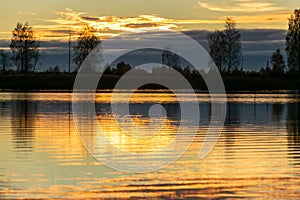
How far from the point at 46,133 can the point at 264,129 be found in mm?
9459

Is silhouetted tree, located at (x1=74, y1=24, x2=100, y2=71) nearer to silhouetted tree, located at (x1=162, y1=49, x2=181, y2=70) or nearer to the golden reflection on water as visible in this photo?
silhouetted tree, located at (x1=162, y1=49, x2=181, y2=70)

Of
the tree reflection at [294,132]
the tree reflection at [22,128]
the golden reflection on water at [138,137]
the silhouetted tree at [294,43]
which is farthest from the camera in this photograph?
the silhouetted tree at [294,43]

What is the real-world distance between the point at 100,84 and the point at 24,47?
29145 millimetres

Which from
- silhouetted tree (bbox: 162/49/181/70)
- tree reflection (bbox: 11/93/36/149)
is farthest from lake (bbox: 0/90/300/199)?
silhouetted tree (bbox: 162/49/181/70)

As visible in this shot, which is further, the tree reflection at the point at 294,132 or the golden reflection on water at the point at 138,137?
the golden reflection on water at the point at 138,137

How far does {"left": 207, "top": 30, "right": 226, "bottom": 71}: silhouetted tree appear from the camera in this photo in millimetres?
128000

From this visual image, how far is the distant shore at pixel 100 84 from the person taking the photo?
103m

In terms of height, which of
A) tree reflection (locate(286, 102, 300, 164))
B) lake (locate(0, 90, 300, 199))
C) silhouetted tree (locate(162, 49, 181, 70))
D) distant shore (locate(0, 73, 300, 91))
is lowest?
lake (locate(0, 90, 300, 199))

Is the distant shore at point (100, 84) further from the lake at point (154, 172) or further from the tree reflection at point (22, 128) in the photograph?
the lake at point (154, 172)

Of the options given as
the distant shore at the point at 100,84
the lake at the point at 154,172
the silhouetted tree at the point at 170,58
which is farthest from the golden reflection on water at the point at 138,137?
the silhouetted tree at the point at 170,58

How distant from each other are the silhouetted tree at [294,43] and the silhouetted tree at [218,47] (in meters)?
11.8

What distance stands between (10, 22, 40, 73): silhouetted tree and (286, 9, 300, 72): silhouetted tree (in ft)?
142

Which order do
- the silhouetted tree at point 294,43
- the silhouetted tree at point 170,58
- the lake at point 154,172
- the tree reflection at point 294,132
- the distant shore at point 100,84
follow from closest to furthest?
the lake at point 154,172 < the tree reflection at point 294,132 < the distant shore at point 100,84 < the silhouetted tree at point 294,43 < the silhouetted tree at point 170,58

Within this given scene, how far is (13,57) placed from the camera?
128 m
